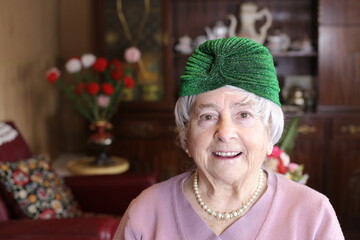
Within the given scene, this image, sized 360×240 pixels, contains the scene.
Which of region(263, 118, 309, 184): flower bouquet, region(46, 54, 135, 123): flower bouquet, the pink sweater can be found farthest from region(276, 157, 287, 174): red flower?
region(46, 54, 135, 123): flower bouquet

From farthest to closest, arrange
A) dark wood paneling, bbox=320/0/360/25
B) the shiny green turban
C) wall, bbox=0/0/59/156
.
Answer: dark wood paneling, bbox=320/0/360/25 → wall, bbox=0/0/59/156 → the shiny green turban

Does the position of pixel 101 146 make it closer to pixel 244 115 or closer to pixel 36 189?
pixel 36 189

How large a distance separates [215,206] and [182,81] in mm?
325

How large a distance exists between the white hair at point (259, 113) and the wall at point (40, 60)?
79.4 inches

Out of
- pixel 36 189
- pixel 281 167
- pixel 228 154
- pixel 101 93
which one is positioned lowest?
pixel 36 189

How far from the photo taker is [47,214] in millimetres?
2451

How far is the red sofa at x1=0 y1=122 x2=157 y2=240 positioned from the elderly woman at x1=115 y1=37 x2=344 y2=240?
0.79 metres

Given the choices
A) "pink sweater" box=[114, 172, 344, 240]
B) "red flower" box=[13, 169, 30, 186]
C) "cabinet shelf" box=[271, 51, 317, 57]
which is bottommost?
"red flower" box=[13, 169, 30, 186]

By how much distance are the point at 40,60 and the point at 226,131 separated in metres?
2.86

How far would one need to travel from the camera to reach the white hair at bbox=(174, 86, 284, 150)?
1.25m

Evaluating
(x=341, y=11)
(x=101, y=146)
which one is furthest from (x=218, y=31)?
(x=101, y=146)

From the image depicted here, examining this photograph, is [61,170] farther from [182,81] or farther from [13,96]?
[182,81]

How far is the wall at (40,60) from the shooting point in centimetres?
323

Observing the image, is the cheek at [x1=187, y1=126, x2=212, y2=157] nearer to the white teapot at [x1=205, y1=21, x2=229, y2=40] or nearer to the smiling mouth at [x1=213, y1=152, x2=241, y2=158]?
the smiling mouth at [x1=213, y1=152, x2=241, y2=158]
